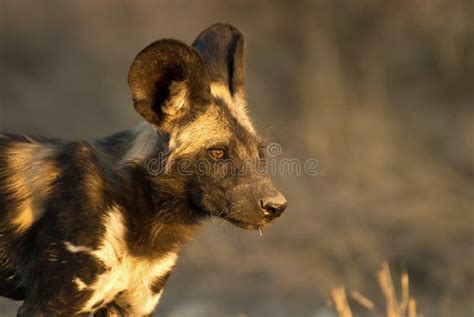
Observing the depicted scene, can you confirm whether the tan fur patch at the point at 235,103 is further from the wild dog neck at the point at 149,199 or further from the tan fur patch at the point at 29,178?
the tan fur patch at the point at 29,178

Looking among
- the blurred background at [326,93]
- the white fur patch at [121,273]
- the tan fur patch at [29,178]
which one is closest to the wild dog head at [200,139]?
the white fur patch at [121,273]

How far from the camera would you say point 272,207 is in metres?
4.29

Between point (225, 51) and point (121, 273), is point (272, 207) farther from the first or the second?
point (225, 51)

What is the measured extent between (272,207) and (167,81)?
2.21 feet

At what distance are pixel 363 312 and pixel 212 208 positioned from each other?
629 centimetres

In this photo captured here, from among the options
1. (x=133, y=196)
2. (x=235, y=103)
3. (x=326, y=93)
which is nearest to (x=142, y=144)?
(x=133, y=196)

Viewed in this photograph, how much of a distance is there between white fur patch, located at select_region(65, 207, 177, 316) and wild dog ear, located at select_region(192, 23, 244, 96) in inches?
34.8

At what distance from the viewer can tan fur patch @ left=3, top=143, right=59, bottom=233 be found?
14.1ft

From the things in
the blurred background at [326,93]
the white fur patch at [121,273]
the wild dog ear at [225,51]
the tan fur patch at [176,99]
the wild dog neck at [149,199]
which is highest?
the blurred background at [326,93]

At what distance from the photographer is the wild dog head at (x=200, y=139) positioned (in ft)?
14.0

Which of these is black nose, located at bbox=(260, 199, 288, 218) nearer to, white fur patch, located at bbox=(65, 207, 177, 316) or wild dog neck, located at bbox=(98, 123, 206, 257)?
wild dog neck, located at bbox=(98, 123, 206, 257)

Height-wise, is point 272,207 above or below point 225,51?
below

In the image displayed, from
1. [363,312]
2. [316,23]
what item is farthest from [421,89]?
[363,312]

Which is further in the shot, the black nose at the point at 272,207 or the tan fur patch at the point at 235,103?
the tan fur patch at the point at 235,103
